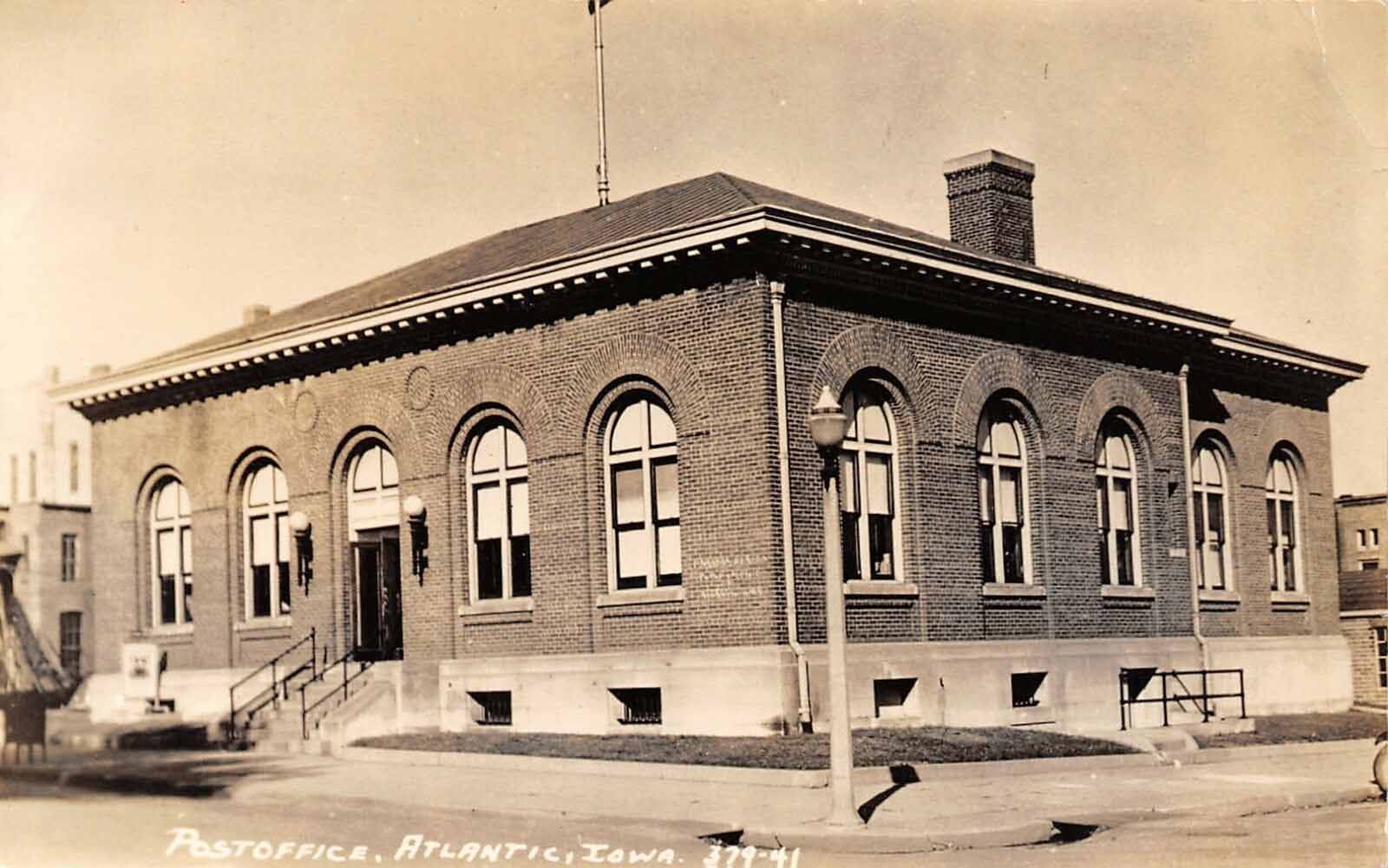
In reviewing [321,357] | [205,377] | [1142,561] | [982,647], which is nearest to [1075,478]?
[1142,561]

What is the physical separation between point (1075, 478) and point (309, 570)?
13.2 meters

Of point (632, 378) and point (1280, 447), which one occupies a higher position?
point (632, 378)

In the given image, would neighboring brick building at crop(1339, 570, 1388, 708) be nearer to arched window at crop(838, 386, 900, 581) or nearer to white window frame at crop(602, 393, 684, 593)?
arched window at crop(838, 386, 900, 581)

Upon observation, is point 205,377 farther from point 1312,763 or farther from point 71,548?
point 1312,763

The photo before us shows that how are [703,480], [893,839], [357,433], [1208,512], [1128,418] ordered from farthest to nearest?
1. [1208,512]
2. [1128,418]
3. [357,433]
4. [703,480]
5. [893,839]

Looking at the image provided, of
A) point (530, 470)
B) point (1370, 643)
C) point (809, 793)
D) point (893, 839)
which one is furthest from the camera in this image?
point (1370, 643)

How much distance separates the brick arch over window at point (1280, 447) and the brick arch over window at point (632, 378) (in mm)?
14901

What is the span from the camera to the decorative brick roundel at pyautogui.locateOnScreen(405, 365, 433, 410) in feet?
86.7

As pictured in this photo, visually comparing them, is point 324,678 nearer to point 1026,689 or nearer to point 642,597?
point 642,597

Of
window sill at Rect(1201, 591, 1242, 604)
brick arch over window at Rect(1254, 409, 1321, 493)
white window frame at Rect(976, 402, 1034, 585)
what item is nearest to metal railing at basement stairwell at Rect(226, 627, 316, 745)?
white window frame at Rect(976, 402, 1034, 585)

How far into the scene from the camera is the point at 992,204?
30766mm

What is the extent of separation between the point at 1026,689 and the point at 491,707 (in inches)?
335

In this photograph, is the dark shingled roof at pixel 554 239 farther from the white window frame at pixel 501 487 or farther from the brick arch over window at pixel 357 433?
the white window frame at pixel 501 487

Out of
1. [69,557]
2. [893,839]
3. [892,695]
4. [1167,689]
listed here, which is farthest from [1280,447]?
[69,557]
